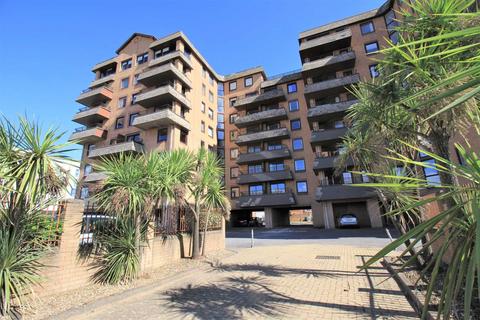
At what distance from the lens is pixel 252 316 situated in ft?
15.2

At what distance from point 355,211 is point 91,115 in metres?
32.9

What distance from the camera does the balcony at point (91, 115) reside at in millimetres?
28578

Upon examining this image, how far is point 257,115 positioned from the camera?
107 ft

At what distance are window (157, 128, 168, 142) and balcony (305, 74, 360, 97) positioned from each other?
1654 centimetres

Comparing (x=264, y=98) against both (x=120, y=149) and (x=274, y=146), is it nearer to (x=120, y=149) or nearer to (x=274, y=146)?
(x=274, y=146)

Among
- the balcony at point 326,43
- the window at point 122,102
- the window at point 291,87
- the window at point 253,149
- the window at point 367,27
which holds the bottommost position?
the window at point 253,149

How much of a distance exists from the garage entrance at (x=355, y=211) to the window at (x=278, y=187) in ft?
21.4

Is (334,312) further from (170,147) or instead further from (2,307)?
(170,147)

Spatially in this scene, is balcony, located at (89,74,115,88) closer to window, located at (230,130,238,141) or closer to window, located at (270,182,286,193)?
window, located at (230,130,238,141)

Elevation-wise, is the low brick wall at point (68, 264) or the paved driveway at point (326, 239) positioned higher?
the low brick wall at point (68, 264)

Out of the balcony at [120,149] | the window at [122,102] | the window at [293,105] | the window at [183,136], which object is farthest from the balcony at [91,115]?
the window at [293,105]

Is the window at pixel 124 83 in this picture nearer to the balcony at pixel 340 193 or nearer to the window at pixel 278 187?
the window at pixel 278 187

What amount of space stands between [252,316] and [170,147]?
837 inches

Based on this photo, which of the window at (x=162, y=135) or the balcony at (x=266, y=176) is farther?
the balcony at (x=266, y=176)
